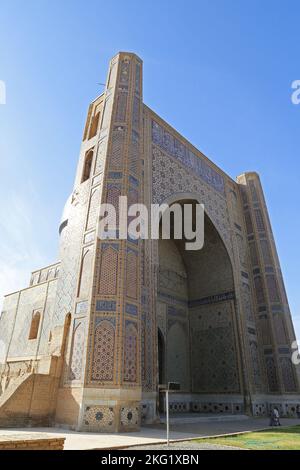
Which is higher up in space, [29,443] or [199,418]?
[199,418]

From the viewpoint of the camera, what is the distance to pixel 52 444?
2.82 metres

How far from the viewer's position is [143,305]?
343 inches

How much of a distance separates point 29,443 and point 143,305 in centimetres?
611

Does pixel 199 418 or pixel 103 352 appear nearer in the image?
pixel 103 352

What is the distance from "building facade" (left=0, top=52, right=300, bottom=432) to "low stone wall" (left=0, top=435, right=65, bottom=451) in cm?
387

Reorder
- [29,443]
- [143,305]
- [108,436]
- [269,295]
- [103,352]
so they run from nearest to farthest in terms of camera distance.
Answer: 1. [29,443]
2. [108,436]
3. [103,352]
4. [143,305]
5. [269,295]

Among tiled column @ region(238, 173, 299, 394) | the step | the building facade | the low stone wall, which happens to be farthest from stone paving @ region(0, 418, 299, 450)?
tiled column @ region(238, 173, 299, 394)

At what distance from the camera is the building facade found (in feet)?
22.8

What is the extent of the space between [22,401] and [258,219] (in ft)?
40.7

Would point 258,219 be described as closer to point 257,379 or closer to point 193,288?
point 193,288

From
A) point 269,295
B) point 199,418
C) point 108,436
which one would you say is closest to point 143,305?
point 108,436

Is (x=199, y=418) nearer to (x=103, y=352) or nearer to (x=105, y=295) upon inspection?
(x=103, y=352)

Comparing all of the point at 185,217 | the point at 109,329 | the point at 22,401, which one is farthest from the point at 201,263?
the point at 22,401

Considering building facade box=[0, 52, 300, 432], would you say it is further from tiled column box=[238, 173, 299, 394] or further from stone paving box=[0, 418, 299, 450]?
stone paving box=[0, 418, 299, 450]
